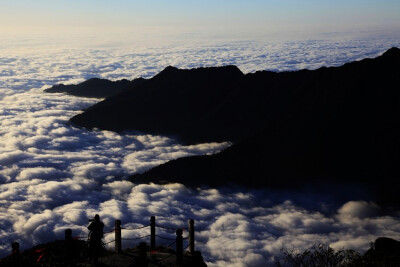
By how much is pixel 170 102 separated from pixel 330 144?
7185cm

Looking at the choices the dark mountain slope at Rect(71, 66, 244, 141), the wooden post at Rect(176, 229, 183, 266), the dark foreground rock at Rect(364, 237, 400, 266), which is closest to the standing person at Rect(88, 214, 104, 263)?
the wooden post at Rect(176, 229, 183, 266)

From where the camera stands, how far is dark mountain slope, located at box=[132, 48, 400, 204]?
88250 millimetres

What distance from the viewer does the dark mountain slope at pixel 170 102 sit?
14938 centimetres

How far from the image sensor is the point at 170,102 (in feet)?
502

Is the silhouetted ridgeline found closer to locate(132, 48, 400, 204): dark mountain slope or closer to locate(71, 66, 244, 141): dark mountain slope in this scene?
locate(132, 48, 400, 204): dark mountain slope

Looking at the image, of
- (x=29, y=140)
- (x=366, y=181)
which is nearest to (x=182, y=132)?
(x=29, y=140)

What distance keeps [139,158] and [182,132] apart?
16586 mm

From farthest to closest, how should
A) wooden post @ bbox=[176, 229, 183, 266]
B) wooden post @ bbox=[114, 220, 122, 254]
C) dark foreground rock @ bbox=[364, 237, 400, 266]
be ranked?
dark foreground rock @ bbox=[364, 237, 400, 266], wooden post @ bbox=[114, 220, 122, 254], wooden post @ bbox=[176, 229, 183, 266]

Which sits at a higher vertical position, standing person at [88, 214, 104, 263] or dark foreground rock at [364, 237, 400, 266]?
standing person at [88, 214, 104, 263]

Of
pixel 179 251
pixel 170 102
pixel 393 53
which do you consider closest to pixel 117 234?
pixel 179 251

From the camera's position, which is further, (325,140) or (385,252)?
(325,140)

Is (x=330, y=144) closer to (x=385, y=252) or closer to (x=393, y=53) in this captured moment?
(x=393, y=53)

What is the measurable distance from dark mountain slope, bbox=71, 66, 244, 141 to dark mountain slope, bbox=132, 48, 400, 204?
148 feet

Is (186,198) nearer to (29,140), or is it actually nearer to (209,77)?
(209,77)
